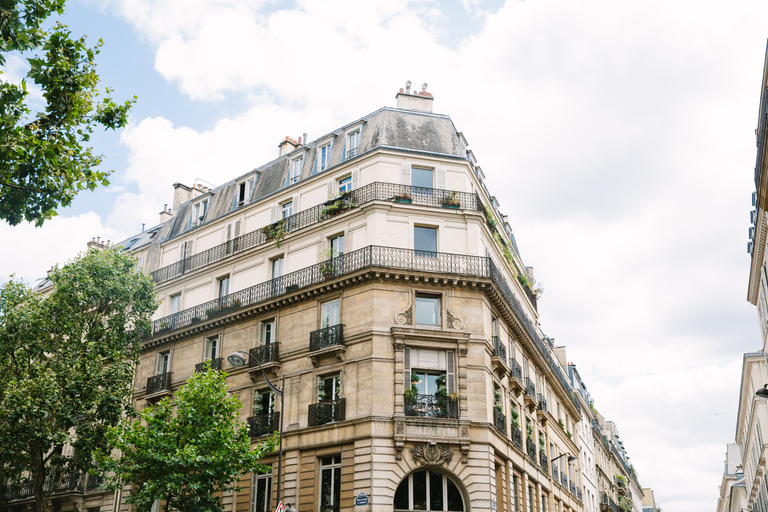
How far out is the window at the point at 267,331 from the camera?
2869 cm

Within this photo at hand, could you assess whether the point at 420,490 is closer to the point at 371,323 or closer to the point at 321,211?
the point at 371,323

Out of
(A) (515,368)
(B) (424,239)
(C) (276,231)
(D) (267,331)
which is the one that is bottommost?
(A) (515,368)

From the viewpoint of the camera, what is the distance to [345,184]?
29.5 meters

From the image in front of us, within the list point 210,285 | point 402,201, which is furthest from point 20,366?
point 402,201

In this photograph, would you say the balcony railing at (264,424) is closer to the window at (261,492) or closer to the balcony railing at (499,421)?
the window at (261,492)

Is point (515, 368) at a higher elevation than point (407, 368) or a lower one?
higher

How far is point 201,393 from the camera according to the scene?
23000 mm

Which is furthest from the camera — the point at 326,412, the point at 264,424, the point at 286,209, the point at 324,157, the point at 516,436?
the point at 286,209

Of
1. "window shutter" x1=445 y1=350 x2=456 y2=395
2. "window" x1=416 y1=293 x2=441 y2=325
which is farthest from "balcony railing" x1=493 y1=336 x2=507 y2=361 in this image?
"window" x1=416 y1=293 x2=441 y2=325

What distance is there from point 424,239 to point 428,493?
947 centimetres

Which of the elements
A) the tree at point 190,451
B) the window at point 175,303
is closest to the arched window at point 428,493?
the tree at point 190,451

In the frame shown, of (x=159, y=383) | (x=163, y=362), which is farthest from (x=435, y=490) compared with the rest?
(x=163, y=362)

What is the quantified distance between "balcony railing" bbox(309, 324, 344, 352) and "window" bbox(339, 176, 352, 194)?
617 cm

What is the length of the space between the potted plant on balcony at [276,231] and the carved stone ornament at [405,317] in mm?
7086
